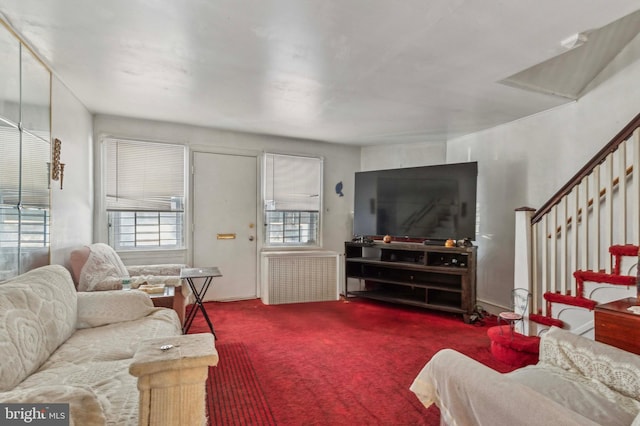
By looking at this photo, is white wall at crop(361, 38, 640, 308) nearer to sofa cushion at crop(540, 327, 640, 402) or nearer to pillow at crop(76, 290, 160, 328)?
sofa cushion at crop(540, 327, 640, 402)

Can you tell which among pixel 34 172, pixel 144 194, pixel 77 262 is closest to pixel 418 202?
pixel 144 194

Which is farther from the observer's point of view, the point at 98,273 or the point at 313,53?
the point at 98,273

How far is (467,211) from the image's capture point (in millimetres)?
3967

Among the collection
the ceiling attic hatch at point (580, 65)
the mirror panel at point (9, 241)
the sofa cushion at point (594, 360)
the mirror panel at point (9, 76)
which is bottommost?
the sofa cushion at point (594, 360)

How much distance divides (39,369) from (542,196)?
4.48 meters

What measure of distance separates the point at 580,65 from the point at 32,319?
4456mm

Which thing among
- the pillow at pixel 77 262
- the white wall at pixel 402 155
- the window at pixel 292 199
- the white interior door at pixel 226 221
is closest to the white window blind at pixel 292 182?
the window at pixel 292 199

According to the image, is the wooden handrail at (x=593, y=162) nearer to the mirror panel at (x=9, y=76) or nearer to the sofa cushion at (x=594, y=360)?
the sofa cushion at (x=594, y=360)

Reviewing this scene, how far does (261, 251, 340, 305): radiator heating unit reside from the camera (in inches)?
178

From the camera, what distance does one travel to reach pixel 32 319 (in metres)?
1.64

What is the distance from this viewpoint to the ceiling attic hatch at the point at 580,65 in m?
2.76

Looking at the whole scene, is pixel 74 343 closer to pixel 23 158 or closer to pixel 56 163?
pixel 23 158

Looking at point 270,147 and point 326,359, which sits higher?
point 270,147

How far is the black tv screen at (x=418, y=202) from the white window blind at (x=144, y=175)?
2545 mm
